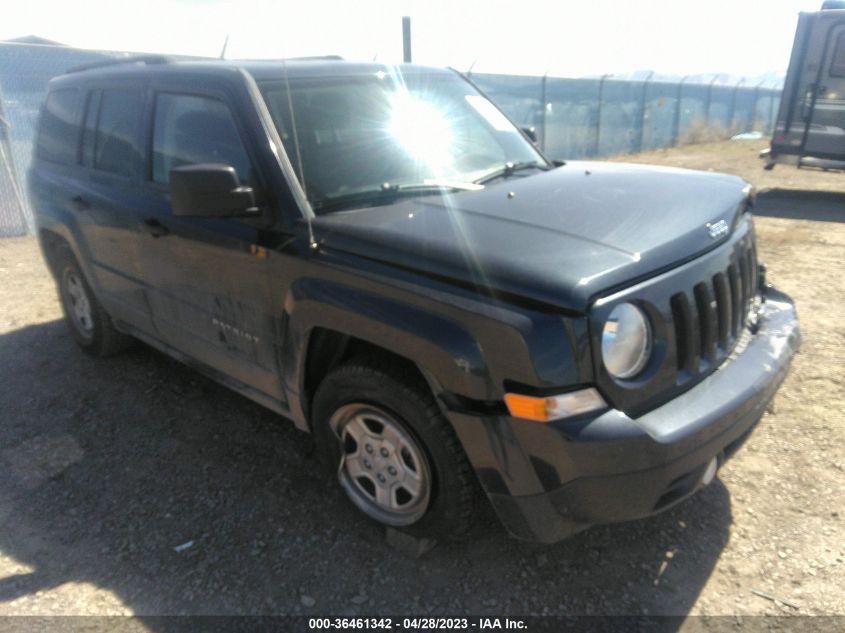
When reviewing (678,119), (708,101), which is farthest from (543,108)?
(708,101)

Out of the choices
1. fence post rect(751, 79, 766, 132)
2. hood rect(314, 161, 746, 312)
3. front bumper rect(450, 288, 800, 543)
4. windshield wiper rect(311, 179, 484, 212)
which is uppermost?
windshield wiper rect(311, 179, 484, 212)

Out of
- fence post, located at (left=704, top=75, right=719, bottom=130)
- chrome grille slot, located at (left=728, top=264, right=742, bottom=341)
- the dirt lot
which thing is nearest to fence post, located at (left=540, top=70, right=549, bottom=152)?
fence post, located at (left=704, top=75, right=719, bottom=130)

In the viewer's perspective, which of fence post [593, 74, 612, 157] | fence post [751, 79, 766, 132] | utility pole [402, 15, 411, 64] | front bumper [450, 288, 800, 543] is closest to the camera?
front bumper [450, 288, 800, 543]

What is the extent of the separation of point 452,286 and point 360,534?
1321 millimetres

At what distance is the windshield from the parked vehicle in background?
372 inches

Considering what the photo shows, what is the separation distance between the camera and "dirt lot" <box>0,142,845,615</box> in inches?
99.1

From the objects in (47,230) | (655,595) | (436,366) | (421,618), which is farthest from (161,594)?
(47,230)

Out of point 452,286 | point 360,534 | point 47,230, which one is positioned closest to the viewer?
point 452,286

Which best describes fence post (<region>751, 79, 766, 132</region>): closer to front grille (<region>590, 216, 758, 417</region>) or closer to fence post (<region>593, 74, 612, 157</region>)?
fence post (<region>593, 74, 612, 157</region>)

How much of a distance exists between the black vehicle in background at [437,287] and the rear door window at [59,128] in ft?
1.72

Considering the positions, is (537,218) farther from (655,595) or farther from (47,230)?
(47,230)

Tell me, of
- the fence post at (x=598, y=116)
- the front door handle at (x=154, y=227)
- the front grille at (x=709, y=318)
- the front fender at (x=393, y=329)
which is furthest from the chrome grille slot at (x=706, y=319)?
→ the fence post at (x=598, y=116)

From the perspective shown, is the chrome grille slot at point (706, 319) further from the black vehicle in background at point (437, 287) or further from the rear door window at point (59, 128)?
the rear door window at point (59, 128)

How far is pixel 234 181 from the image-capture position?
2.59 metres
